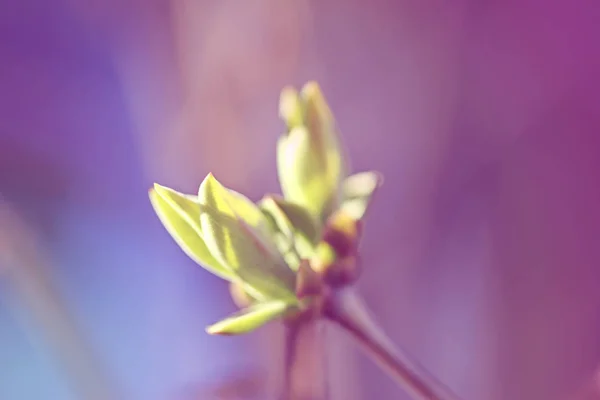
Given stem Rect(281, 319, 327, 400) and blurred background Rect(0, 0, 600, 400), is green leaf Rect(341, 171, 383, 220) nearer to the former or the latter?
stem Rect(281, 319, 327, 400)

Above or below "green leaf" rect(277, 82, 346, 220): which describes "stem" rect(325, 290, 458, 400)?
below

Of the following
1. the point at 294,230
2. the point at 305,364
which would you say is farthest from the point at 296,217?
the point at 305,364

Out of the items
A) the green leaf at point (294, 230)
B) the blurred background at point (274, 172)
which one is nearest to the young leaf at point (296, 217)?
the green leaf at point (294, 230)

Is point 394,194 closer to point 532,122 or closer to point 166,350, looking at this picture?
point 532,122

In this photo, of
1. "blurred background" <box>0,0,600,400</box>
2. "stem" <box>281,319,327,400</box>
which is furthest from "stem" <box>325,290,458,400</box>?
"blurred background" <box>0,0,600,400</box>

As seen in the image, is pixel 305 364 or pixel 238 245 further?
pixel 305 364

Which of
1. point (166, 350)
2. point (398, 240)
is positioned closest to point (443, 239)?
point (398, 240)

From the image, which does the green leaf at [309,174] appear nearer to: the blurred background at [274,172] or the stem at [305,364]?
the stem at [305,364]

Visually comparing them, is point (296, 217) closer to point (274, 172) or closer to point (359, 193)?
point (359, 193)
